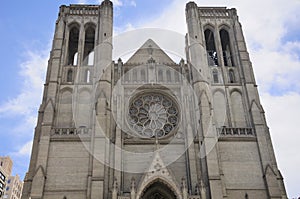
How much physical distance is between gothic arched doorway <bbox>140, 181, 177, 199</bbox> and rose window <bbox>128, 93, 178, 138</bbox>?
3493mm

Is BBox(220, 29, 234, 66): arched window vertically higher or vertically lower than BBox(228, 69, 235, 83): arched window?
higher

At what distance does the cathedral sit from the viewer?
19.5 metres

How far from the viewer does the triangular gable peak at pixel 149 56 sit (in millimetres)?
25719

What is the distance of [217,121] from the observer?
23.1m

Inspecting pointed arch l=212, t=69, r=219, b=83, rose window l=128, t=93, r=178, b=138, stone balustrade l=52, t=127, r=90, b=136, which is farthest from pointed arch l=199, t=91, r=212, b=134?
stone balustrade l=52, t=127, r=90, b=136

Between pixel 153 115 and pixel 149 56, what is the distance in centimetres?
539

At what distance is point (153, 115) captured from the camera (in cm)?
2344

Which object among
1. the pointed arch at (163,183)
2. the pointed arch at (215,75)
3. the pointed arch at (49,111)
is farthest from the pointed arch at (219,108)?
the pointed arch at (49,111)

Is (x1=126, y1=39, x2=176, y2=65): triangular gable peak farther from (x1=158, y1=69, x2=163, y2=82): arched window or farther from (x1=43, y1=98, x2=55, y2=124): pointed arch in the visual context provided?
(x1=43, y1=98, x2=55, y2=124): pointed arch

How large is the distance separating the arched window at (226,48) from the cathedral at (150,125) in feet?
0.50

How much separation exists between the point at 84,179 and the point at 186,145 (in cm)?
698

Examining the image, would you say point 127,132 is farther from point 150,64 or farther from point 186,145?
point 150,64

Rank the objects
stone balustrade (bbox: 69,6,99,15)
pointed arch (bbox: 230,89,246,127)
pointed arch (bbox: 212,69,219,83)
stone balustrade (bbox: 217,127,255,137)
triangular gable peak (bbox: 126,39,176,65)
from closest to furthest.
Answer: stone balustrade (bbox: 217,127,255,137) < pointed arch (bbox: 230,89,246,127) < pointed arch (bbox: 212,69,219,83) < triangular gable peak (bbox: 126,39,176,65) < stone balustrade (bbox: 69,6,99,15)

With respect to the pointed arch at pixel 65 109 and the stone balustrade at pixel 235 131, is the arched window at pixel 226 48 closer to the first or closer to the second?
the stone balustrade at pixel 235 131
